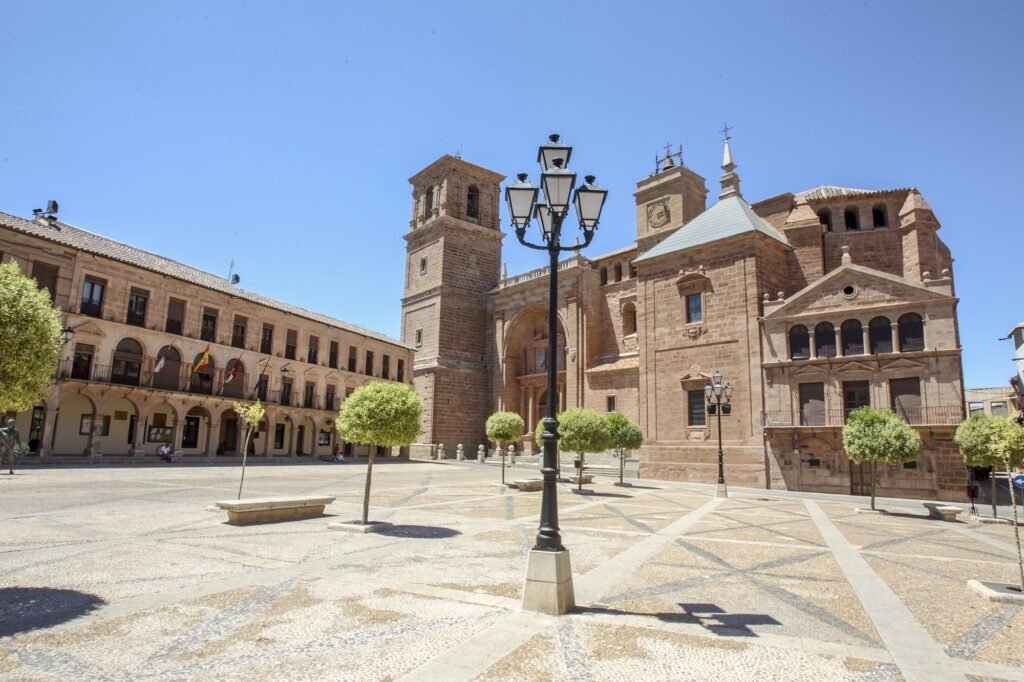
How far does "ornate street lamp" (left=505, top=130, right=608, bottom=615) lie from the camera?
5.28m

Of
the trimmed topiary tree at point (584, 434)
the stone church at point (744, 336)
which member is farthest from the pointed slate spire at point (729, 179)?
the trimmed topiary tree at point (584, 434)

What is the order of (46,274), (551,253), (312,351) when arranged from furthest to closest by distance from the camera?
(312,351) < (46,274) < (551,253)

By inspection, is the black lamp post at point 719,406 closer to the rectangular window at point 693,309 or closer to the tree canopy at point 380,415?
the rectangular window at point 693,309

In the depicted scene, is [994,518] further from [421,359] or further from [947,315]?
[421,359]

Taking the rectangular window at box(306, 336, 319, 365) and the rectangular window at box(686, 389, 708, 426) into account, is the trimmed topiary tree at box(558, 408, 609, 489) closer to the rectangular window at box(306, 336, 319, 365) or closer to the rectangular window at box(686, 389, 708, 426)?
the rectangular window at box(686, 389, 708, 426)

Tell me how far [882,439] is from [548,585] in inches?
518

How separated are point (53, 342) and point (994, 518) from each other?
18.6m

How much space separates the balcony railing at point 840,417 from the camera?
19.6 m

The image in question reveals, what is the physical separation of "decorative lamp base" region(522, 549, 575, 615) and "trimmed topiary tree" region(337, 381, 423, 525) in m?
5.00

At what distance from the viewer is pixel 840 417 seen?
21.8m

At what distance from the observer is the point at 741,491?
2147 cm

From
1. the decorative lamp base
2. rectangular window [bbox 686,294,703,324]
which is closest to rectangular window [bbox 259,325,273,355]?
rectangular window [bbox 686,294,703,324]

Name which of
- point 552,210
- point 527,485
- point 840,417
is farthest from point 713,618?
point 840,417

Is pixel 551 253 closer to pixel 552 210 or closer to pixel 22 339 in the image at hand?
pixel 552 210
